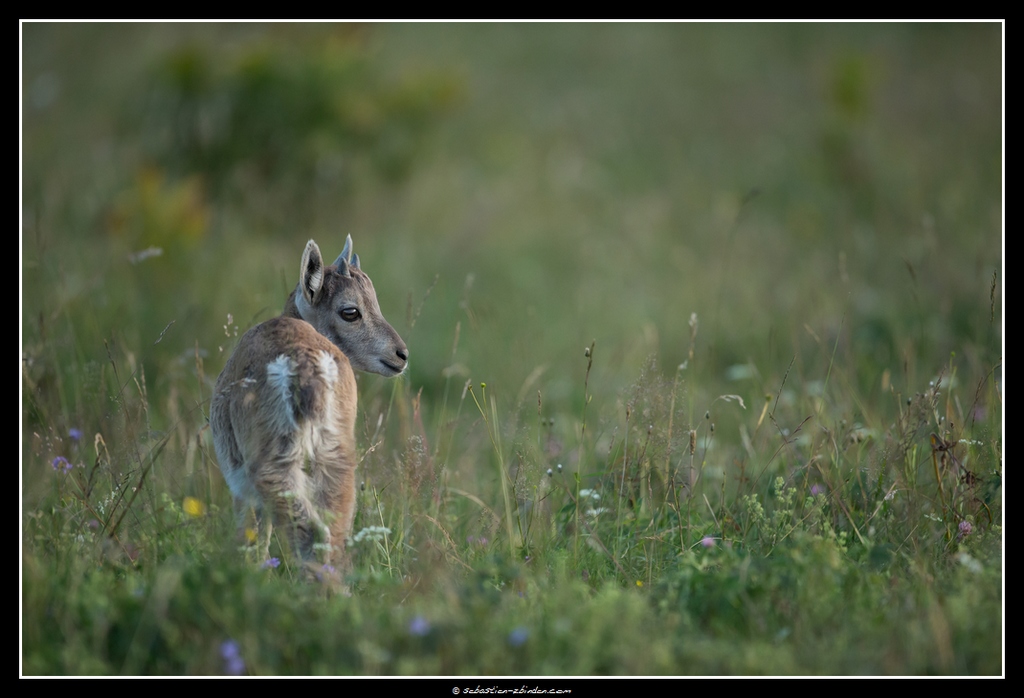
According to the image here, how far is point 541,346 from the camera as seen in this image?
8344 millimetres

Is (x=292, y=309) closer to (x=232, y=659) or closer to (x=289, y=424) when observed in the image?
(x=289, y=424)

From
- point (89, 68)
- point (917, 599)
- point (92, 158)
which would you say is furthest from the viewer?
point (89, 68)

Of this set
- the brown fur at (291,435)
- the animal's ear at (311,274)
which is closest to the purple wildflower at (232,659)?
the brown fur at (291,435)

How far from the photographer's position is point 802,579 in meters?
3.71

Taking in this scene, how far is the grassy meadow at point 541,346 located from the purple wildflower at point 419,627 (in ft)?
0.07

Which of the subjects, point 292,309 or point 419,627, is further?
point 292,309

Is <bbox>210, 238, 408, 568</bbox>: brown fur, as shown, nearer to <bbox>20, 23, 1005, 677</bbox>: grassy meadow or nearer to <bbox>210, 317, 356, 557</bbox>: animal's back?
<bbox>210, 317, 356, 557</bbox>: animal's back

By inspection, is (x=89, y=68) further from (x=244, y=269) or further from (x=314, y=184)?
(x=244, y=269)

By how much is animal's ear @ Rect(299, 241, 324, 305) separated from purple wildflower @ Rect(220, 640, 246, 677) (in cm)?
171

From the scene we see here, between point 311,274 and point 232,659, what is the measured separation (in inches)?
72.9

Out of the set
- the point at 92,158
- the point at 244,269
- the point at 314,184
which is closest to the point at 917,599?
the point at 244,269

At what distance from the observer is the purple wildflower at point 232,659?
328cm

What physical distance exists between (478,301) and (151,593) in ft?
20.5

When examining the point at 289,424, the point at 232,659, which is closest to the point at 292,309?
the point at 289,424
